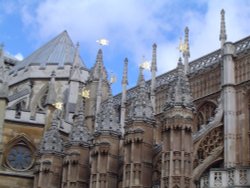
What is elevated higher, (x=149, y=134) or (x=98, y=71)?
(x=98, y=71)

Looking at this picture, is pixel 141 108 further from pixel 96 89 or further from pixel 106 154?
pixel 96 89

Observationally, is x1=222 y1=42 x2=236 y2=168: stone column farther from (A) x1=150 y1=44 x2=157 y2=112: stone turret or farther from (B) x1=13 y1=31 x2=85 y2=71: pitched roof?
(B) x1=13 y1=31 x2=85 y2=71: pitched roof

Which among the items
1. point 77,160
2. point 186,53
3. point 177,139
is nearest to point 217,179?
point 177,139

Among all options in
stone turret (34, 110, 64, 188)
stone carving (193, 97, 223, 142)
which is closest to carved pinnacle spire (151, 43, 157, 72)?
stone turret (34, 110, 64, 188)

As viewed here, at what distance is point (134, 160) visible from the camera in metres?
20.7

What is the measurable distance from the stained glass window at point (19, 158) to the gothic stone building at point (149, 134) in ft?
0.18

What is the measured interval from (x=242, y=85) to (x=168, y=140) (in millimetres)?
5997

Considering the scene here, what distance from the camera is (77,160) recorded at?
990 inches

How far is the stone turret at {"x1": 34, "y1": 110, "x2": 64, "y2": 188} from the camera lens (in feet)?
88.6

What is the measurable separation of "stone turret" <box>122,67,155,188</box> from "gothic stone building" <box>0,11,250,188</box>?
0.04 m

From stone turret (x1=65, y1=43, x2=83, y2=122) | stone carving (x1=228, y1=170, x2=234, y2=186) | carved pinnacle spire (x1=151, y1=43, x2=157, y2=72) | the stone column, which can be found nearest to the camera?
stone carving (x1=228, y1=170, x2=234, y2=186)

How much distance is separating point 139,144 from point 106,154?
2425 mm

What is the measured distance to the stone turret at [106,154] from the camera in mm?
22594

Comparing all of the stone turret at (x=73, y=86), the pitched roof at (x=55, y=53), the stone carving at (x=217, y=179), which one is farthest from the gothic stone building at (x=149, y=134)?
the pitched roof at (x=55, y=53)
